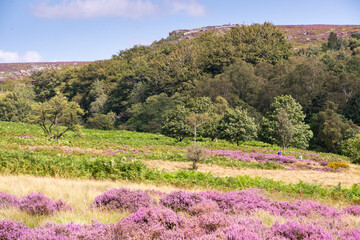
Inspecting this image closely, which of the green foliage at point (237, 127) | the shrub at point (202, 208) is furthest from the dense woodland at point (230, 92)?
the shrub at point (202, 208)

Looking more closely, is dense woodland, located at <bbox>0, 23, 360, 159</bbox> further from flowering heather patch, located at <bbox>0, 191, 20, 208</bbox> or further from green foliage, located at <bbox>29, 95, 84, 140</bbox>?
flowering heather patch, located at <bbox>0, 191, 20, 208</bbox>

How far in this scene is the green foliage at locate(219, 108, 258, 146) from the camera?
41.6 m

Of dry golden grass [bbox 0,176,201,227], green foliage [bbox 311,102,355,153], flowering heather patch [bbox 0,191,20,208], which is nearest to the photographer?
dry golden grass [bbox 0,176,201,227]

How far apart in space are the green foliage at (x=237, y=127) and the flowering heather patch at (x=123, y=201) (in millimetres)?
35943

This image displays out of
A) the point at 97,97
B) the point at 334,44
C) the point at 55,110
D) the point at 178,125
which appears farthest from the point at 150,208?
the point at 334,44

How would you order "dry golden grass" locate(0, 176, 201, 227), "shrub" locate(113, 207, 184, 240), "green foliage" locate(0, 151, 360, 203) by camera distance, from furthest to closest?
"green foliage" locate(0, 151, 360, 203)
"dry golden grass" locate(0, 176, 201, 227)
"shrub" locate(113, 207, 184, 240)

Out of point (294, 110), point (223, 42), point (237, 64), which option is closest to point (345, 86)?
point (294, 110)

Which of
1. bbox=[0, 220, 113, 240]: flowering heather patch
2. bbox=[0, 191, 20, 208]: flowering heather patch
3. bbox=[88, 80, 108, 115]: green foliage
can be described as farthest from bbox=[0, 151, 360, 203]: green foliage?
bbox=[88, 80, 108, 115]: green foliage

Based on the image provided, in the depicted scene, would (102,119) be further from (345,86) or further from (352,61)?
(352,61)

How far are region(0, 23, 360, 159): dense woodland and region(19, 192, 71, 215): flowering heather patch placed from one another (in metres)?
22.7

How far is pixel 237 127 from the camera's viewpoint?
4188cm

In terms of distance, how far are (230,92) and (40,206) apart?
68137 mm

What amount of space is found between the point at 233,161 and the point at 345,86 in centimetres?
4629

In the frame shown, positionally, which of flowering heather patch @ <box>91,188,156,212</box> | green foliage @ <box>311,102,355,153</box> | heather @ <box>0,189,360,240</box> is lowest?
green foliage @ <box>311,102,355,153</box>
